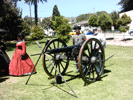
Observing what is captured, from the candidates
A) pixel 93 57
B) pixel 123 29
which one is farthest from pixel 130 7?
pixel 93 57

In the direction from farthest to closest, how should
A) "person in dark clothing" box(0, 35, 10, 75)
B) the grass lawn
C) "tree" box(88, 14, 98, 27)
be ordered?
"tree" box(88, 14, 98, 27), "person in dark clothing" box(0, 35, 10, 75), the grass lawn

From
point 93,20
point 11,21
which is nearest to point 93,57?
point 11,21

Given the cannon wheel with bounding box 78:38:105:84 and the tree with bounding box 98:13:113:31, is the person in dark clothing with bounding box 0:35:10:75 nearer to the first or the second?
the cannon wheel with bounding box 78:38:105:84

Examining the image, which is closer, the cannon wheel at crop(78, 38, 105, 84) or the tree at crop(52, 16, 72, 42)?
the cannon wheel at crop(78, 38, 105, 84)

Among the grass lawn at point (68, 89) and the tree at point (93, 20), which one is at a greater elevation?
the tree at point (93, 20)

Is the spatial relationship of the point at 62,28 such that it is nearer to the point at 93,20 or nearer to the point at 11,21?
the point at 11,21

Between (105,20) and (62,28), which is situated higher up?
(105,20)

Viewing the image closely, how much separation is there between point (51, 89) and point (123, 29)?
20.4 metres

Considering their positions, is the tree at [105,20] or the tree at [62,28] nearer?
the tree at [62,28]

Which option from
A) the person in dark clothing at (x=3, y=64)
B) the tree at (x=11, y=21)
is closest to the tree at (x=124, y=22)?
the tree at (x=11, y=21)

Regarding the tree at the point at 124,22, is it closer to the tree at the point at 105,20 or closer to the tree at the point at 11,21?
the tree at the point at 105,20

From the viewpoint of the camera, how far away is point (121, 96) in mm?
4098

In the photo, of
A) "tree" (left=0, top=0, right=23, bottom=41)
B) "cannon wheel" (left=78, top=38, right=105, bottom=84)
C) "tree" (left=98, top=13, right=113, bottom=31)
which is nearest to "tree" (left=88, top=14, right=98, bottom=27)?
"tree" (left=98, top=13, right=113, bottom=31)

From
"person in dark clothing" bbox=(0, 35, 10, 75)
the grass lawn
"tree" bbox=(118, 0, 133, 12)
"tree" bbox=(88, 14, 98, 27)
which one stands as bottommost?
the grass lawn
